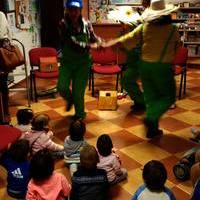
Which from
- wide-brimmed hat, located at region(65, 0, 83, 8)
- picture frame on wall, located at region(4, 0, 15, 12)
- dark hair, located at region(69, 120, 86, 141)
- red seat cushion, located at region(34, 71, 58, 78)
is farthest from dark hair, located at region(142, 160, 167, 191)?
picture frame on wall, located at region(4, 0, 15, 12)

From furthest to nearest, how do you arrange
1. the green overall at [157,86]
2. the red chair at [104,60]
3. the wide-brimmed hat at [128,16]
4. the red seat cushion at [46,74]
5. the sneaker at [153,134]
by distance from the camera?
the red chair at [104,60] → the red seat cushion at [46,74] → the wide-brimmed hat at [128,16] → the sneaker at [153,134] → the green overall at [157,86]

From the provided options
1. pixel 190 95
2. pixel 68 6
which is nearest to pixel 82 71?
pixel 68 6

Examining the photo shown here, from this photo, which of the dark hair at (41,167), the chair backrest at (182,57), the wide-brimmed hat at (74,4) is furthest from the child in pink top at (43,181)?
the chair backrest at (182,57)

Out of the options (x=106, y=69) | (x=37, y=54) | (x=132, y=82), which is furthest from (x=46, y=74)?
(x=132, y=82)

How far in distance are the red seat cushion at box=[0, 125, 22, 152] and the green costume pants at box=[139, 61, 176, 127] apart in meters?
1.42

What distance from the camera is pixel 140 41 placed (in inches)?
146

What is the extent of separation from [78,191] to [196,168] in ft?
2.77

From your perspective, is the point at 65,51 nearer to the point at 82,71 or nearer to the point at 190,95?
the point at 82,71

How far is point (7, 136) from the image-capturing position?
2.82 m

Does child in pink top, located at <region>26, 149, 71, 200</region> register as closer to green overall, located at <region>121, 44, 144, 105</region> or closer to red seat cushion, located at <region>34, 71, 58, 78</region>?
green overall, located at <region>121, 44, 144, 105</region>

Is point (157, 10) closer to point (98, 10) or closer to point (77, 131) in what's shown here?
point (77, 131)

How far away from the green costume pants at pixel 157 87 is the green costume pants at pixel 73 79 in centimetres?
72

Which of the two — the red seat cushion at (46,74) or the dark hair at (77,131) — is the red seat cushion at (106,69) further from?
the dark hair at (77,131)

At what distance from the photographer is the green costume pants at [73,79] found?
4.00m
